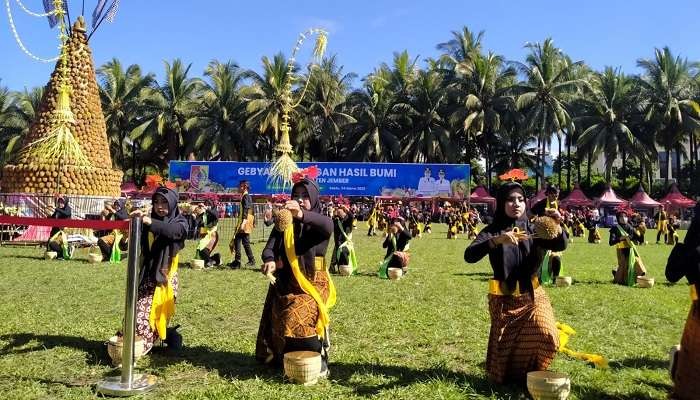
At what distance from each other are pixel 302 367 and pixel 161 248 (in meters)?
1.92

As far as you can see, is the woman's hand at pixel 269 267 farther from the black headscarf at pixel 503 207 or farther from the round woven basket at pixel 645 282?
the round woven basket at pixel 645 282

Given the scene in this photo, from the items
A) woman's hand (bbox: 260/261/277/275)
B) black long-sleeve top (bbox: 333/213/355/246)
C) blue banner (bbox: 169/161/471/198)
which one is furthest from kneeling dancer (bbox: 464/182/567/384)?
blue banner (bbox: 169/161/471/198)

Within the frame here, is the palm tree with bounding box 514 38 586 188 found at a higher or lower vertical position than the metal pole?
higher

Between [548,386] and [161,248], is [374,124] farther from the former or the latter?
[548,386]

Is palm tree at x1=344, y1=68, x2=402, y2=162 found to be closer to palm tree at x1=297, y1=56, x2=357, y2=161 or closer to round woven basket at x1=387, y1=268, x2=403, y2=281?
palm tree at x1=297, y1=56, x2=357, y2=161

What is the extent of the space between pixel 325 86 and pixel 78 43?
2415 cm

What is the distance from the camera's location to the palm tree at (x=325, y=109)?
151 ft

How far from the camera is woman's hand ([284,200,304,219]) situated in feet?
15.9

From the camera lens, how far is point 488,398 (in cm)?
470

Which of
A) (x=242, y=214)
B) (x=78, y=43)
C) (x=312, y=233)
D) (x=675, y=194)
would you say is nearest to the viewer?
(x=312, y=233)

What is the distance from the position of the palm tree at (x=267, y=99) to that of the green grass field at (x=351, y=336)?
3220 centimetres

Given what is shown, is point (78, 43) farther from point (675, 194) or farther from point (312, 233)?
point (675, 194)

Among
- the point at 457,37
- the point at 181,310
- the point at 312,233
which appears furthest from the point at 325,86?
the point at 312,233

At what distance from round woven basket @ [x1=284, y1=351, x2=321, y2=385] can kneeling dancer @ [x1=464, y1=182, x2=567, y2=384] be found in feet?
4.91
